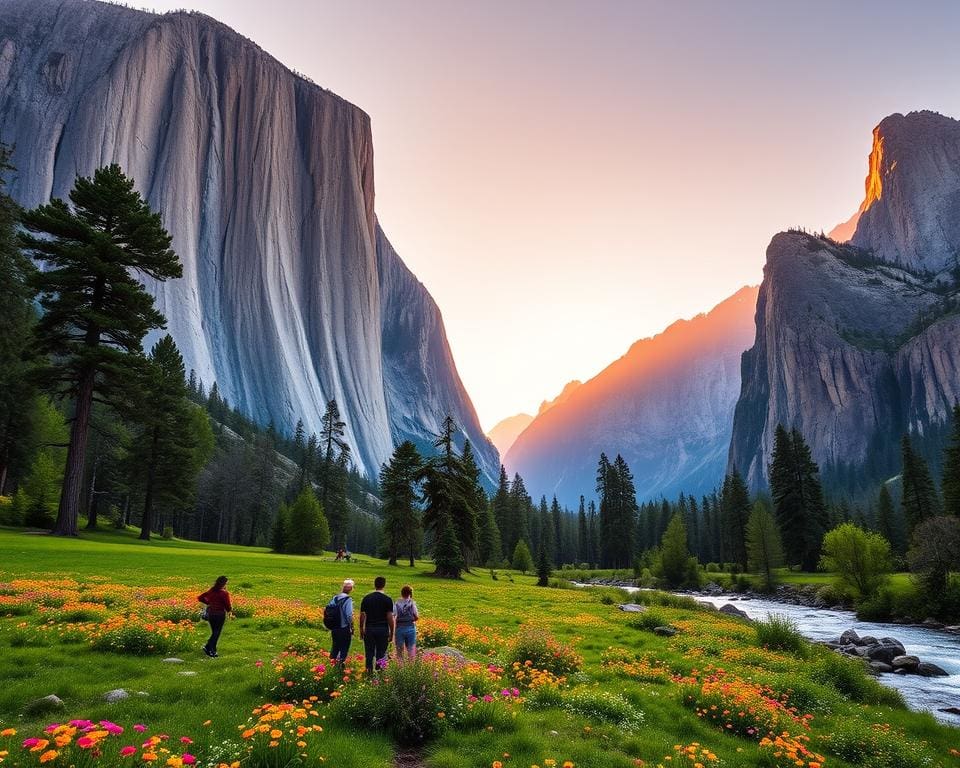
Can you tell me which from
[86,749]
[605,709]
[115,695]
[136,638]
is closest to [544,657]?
[605,709]

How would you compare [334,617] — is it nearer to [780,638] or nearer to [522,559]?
[780,638]

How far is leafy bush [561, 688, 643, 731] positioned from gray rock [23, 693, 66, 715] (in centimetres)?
848

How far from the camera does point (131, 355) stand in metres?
31.8

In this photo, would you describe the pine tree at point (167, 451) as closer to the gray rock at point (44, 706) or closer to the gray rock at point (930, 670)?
the gray rock at point (44, 706)

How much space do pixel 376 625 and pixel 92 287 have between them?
29579mm

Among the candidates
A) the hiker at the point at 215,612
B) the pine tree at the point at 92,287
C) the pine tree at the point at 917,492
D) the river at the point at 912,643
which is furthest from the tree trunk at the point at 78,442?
the pine tree at the point at 917,492

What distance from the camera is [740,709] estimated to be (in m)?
11.2

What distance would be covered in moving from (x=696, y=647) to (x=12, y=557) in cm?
2863

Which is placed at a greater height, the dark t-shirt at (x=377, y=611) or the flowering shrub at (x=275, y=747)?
the dark t-shirt at (x=377, y=611)

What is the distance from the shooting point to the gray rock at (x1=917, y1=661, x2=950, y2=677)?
2181 cm

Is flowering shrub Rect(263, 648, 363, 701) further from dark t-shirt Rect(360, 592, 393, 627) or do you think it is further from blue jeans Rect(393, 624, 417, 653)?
blue jeans Rect(393, 624, 417, 653)

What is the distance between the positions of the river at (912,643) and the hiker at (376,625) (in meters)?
15.0

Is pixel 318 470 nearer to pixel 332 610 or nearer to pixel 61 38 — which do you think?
pixel 332 610

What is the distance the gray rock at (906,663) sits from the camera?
22.4 metres
